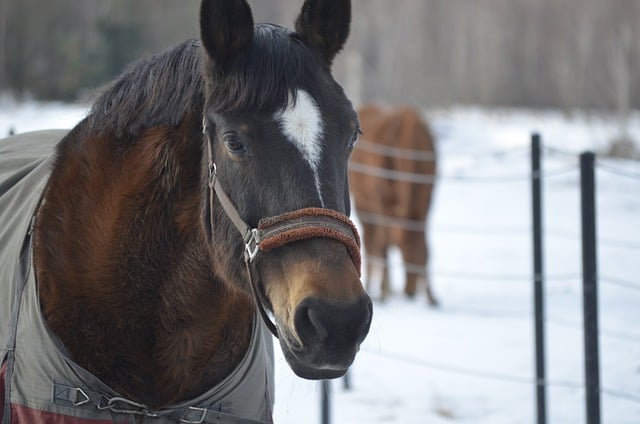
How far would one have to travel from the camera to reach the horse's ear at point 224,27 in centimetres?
176

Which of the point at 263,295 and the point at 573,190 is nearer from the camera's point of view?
the point at 263,295

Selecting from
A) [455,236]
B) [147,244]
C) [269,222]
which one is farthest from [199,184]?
[455,236]

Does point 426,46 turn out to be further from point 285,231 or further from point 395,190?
point 285,231

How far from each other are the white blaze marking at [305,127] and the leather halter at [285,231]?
0.19 ft

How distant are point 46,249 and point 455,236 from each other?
7926 millimetres

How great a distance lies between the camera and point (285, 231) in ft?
5.21

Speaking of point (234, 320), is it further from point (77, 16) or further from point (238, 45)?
point (77, 16)

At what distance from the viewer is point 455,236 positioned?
9469 millimetres

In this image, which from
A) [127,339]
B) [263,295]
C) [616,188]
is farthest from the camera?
[616,188]

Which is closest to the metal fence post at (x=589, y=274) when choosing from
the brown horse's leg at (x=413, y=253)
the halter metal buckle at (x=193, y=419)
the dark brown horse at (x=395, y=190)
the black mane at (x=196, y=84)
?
the black mane at (x=196, y=84)

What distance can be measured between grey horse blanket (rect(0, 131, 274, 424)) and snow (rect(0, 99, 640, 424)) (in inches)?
6.0

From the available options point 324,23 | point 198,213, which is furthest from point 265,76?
point 198,213

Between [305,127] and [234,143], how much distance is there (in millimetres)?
177

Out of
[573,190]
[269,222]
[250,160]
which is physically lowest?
[573,190]
